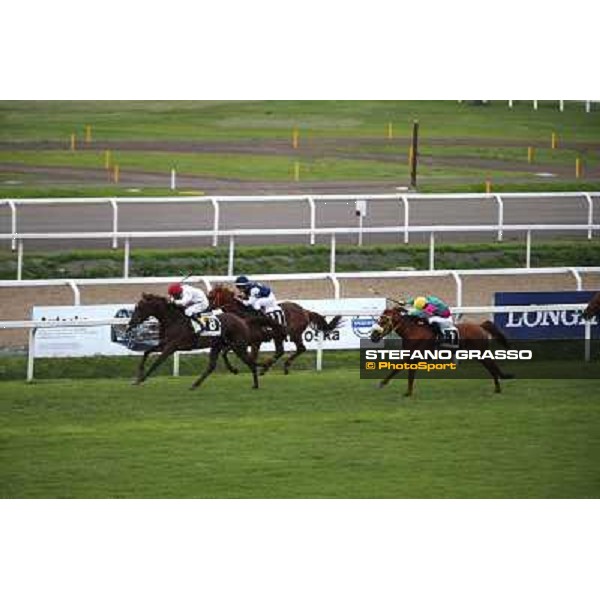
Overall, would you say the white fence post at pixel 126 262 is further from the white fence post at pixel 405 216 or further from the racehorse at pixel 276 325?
the white fence post at pixel 405 216

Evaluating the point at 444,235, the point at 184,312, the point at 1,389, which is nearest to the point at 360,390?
the point at 184,312

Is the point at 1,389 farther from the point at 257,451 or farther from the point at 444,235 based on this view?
the point at 444,235

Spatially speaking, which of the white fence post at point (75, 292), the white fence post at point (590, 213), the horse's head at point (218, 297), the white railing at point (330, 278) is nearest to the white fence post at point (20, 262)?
the white railing at point (330, 278)

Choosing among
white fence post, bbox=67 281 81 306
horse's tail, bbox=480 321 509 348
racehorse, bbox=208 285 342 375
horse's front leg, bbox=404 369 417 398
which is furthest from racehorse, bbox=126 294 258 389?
horse's tail, bbox=480 321 509 348

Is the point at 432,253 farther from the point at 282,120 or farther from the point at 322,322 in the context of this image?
the point at 322,322

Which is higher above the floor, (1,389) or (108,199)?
(108,199)

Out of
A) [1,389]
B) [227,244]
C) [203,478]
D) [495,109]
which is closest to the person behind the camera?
[203,478]

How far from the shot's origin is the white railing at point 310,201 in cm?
2081

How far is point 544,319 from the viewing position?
1962cm

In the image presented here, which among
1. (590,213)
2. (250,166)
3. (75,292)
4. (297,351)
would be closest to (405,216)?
(250,166)

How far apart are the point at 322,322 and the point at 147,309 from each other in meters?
1.52

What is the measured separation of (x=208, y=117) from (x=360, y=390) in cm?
291

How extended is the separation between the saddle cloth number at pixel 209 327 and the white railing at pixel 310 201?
2.36 meters

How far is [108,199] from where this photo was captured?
20.6 m
